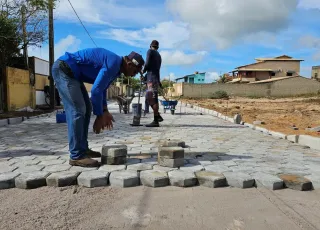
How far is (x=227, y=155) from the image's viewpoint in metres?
4.70

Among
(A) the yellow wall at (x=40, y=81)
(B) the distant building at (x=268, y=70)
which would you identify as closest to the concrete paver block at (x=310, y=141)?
(A) the yellow wall at (x=40, y=81)

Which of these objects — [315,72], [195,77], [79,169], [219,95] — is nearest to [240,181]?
[79,169]

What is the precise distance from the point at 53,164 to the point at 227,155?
7.99ft

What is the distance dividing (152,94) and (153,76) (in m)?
0.48

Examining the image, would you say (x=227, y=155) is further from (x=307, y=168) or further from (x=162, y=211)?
(x=162, y=211)

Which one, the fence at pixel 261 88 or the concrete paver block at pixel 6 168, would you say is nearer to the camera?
the concrete paver block at pixel 6 168

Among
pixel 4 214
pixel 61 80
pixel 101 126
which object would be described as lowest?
pixel 4 214

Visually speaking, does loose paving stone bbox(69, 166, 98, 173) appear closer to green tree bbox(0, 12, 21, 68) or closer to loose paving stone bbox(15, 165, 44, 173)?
loose paving stone bbox(15, 165, 44, 173)

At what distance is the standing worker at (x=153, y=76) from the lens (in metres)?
8.00

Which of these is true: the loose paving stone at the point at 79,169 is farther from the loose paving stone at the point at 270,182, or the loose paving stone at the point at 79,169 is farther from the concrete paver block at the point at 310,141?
the concrete paver block at the point at 310,141

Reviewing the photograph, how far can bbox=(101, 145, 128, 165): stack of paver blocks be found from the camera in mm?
3887

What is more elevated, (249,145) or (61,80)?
(61,80)

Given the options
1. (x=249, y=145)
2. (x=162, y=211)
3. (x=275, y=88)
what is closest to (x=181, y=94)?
(x=275, y=88)

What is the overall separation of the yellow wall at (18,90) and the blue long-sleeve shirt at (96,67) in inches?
343
